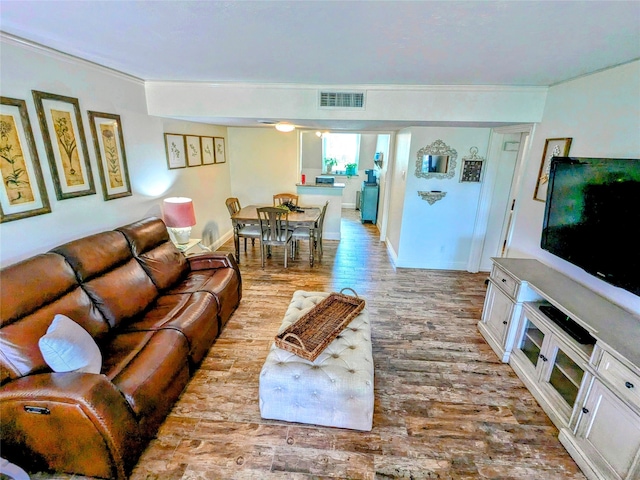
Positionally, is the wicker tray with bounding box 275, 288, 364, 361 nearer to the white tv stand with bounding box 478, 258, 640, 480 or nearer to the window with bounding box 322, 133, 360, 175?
the white tv stand with bounding box 478, 258, 640, 480

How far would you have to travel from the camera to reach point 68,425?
1402mm

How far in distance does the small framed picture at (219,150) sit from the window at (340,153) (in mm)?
3668

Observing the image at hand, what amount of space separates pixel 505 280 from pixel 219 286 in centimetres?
250

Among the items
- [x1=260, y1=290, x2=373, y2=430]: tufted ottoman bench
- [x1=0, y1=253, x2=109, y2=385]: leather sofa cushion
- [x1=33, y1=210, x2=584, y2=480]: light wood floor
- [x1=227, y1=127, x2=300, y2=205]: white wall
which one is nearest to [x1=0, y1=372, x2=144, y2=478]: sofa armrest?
[x1=0, y1=253, x2=109, y2=385]: leather sofa cushion

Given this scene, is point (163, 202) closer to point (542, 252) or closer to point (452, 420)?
point (452, 420)

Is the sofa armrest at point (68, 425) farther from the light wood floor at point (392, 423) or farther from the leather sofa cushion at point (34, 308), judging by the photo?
the light wood floor at point (392, 423)

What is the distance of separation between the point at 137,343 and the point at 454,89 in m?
3.41

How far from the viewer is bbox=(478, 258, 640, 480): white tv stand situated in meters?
1.46

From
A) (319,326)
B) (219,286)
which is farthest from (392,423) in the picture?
(219,286)

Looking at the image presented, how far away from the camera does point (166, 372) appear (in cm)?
181

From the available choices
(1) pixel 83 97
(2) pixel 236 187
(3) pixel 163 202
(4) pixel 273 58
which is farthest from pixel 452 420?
(2) pixel 236 187

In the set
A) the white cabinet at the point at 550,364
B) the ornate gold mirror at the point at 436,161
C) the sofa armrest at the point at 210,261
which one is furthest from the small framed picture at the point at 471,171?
the sofa armrest at the point at 210,261

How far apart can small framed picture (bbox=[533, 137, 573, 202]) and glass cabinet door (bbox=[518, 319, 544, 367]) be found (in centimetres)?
111

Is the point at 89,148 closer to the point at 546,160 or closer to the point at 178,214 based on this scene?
the point at 178,214
